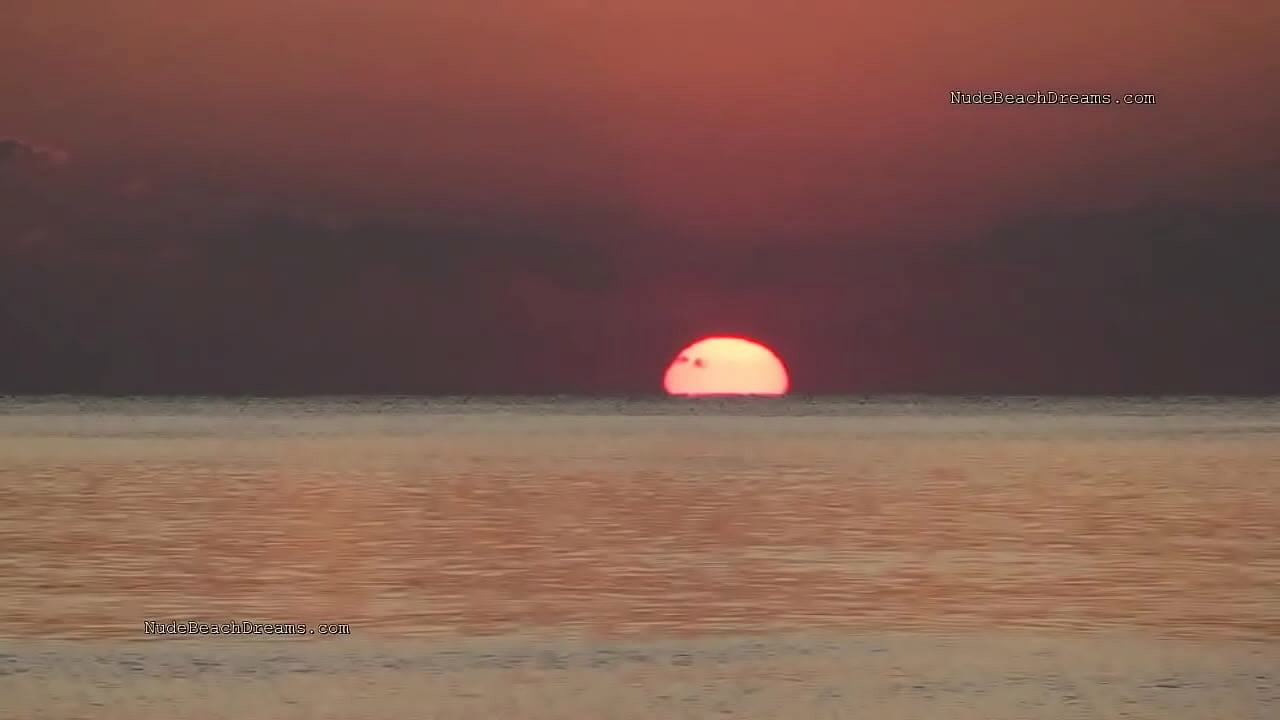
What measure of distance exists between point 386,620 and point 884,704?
7.29 meters

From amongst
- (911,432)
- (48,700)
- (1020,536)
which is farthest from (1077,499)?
(911,432)

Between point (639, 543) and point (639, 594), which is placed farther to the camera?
point (639, 543)

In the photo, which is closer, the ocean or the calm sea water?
the ocean

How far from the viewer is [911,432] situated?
101 m

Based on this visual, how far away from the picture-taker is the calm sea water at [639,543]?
22.2 meters

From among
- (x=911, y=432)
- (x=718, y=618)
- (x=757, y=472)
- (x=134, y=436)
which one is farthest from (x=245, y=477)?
(x=911, y=432)

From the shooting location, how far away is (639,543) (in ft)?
102

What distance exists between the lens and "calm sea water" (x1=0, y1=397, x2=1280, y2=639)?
2222 centimetres

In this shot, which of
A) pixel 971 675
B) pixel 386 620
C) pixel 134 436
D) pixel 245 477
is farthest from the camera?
pixel 134 436

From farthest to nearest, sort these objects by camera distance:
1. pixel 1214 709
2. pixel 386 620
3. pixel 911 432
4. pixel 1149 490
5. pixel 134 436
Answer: pixel 911 432
pixel 134 436
pixel 1149 490
pixel 386 620
pixel 1214 709

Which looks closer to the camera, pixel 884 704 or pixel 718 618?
pixel 884 704

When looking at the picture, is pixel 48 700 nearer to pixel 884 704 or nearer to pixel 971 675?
pixel 884 704

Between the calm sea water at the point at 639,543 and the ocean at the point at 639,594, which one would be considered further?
the calm sea water at the point at 639,543

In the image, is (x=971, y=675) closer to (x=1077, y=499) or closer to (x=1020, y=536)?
(x=1020, y=536)
